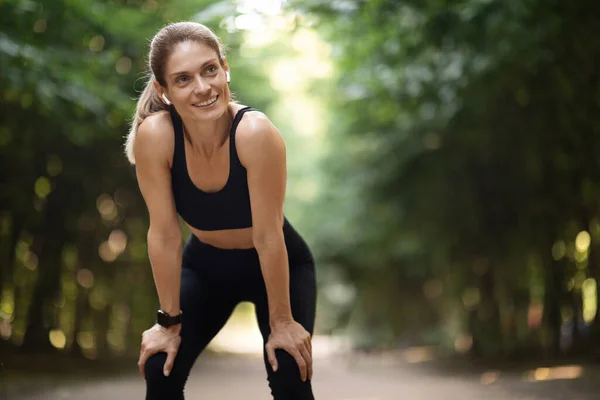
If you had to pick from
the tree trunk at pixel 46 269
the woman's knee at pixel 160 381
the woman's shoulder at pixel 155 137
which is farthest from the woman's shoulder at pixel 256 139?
the tree trunk at pixel 46 269

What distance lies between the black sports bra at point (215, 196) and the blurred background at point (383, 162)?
109 inches

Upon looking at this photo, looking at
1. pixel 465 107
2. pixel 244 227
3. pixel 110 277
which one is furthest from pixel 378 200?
pixel 244 227

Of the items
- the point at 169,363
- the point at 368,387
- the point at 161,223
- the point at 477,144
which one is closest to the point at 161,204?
the point at 161,223

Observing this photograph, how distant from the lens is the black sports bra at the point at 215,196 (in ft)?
6.71

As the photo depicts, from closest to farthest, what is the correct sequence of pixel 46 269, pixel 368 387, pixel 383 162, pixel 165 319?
pixel 165 319 < pixel 368 387 < pixel 46 269 < pixel 383 162

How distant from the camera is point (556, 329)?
27.1 ft

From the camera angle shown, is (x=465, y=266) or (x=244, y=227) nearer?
(x=244, y=227)

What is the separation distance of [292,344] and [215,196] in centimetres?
46

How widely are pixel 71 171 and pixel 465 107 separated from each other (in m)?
4.46

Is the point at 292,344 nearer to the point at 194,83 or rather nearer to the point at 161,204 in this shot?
the point at 161,204

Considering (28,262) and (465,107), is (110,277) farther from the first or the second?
(465,107)

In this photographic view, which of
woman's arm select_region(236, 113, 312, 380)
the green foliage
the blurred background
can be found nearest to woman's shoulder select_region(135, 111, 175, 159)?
woman's arm select_region(236, 113, 312, 380)

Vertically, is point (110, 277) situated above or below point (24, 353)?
above

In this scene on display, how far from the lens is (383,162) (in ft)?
30.5
